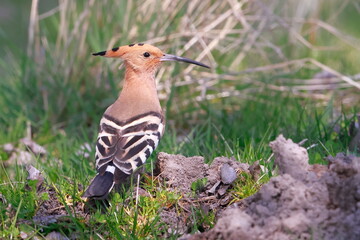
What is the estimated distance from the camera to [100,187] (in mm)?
3037

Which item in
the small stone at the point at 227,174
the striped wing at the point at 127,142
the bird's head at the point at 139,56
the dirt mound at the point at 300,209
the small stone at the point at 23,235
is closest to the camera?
the dirt mound at the point at 300,209

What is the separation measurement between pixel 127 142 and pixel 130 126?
7.3 inches

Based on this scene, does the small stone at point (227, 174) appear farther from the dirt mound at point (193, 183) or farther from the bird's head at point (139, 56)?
the bird's head at point (139, 56)

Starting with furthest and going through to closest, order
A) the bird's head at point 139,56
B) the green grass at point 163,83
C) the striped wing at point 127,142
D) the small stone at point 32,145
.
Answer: the green grass at point 163,83
the small stone at point 32,145
the bird's head at point 139,56
the striped wing at point 127,142

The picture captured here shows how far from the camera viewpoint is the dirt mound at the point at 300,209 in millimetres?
2533

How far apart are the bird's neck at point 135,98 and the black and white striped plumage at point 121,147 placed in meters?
0.06

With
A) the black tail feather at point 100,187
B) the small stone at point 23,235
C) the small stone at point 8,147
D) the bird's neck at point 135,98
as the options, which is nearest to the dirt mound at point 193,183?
the black tail feather at point 100,187

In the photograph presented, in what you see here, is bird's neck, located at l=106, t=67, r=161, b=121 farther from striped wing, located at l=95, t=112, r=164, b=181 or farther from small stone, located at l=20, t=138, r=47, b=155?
small stone, located at l=20, t=138, r=47, b=155

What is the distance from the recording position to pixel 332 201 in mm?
2652

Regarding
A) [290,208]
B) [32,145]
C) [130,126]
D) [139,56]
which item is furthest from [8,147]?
[290,208]

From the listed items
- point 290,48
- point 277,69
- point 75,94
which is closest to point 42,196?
point 75,94

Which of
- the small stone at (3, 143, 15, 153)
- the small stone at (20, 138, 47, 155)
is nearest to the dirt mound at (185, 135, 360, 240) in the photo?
the small stone at (20, 138, 47, 155)

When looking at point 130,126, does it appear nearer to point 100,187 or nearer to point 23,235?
point 100,187

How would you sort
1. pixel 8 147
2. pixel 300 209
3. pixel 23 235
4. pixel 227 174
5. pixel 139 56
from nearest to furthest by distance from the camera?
1. pixel 300 209
2. pixel 23 235
3. pixel 227 174
4. pixel 139 56
5. pixel 8 147
